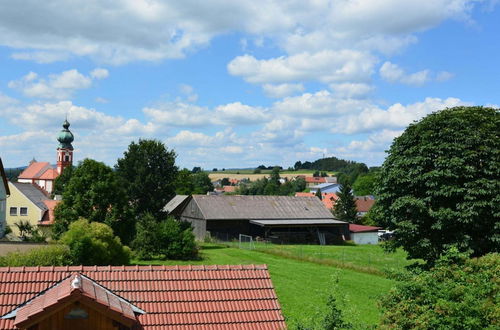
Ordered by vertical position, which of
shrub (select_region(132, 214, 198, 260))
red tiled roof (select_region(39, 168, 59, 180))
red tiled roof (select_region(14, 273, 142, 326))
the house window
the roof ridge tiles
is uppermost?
red tiled roof (select_region(39, 168, 59, 180))

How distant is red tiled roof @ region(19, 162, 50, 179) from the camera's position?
11579 centimetres

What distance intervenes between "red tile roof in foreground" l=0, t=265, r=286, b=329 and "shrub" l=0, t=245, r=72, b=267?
32.1ft

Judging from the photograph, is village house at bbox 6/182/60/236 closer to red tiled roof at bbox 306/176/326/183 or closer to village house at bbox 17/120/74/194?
village house at bbox 17/120/74/194

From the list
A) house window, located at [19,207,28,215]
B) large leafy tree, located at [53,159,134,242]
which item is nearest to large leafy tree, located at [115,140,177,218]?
large leafy tree, located at [53,159,134,242]

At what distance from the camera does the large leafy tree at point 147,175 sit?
47.5m

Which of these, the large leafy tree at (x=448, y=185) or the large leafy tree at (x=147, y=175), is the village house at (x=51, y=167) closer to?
the large leafy tree at (x=147, y=175)

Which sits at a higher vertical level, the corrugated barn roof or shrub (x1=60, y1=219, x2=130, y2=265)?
the corrugated barn roof

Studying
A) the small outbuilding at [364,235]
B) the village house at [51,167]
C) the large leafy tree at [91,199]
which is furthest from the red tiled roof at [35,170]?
the large leafy tree at [91,199]

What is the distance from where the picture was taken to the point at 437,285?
43.2 ft

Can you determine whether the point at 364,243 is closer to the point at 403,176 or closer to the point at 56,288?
the point at 403,176

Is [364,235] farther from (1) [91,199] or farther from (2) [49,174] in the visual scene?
(2) [49,174]

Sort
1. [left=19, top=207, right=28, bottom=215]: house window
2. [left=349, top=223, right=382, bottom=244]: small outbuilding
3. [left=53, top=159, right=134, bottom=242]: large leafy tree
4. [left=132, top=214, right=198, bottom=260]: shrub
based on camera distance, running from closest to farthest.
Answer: [left=53, top=159, right=134, bottom=242]: large leafy tree < [left=132, top=214, right=198, bottom=260]: shrub < [left=19, top=207, right=28, bottom=215]: house window < [left=349, top=223, right=382, bottom=244]: small outbuilding

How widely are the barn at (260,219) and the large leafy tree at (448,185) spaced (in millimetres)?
30657

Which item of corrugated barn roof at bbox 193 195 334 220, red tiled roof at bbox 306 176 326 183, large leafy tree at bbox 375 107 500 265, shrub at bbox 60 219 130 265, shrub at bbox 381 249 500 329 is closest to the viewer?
shrub at bbox 381 249 500 329
